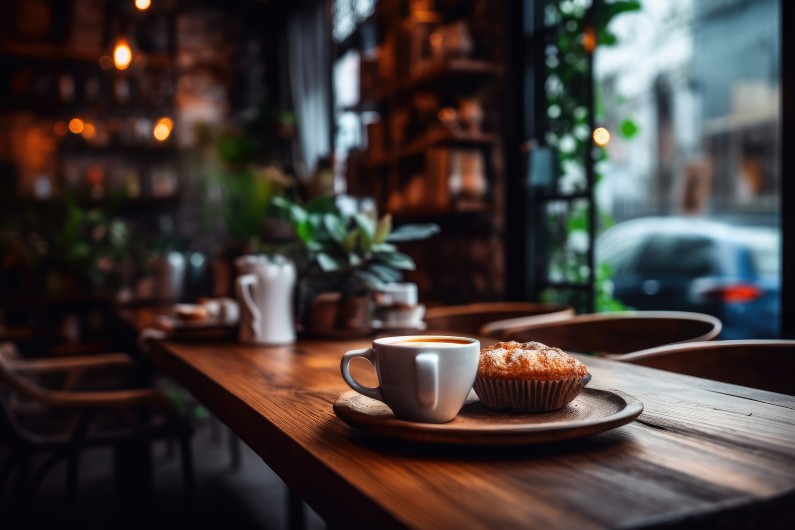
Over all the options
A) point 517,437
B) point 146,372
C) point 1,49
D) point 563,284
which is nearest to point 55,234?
point 146,372

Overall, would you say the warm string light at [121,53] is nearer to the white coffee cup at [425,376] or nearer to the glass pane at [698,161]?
the glass pane at [698,161]

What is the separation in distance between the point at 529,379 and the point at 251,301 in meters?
1.09

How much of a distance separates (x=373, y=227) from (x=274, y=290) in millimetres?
307

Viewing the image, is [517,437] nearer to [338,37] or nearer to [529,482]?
[529,482]

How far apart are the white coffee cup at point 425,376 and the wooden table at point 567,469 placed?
0.04 m

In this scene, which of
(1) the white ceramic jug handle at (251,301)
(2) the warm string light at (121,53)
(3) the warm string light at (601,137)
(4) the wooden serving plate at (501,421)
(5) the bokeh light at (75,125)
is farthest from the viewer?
(5) the bokeh light at (75,125)

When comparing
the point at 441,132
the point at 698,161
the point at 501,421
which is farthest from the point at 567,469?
the point at 698,161

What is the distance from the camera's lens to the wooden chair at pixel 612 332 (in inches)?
81.2

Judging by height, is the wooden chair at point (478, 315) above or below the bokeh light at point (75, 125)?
below

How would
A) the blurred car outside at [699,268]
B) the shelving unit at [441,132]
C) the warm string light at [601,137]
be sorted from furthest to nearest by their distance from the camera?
the blurred car outside at [699,268], the shelving unit at [441,132], the warm string light at [601,137]

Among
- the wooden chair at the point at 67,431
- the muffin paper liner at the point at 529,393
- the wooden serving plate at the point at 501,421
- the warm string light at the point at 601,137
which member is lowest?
the wooden chair at the point at 67,431

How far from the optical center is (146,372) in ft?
9.34

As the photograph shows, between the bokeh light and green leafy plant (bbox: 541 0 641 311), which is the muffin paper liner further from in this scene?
the bokeh light

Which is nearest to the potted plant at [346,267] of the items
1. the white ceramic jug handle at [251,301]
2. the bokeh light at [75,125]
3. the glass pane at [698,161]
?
the white ceramic jug handle at [251,301]
